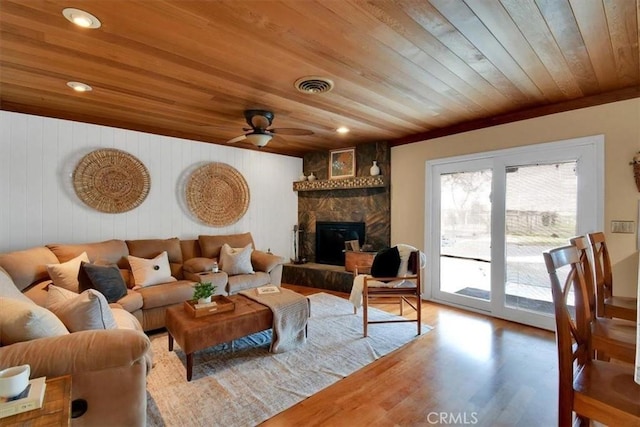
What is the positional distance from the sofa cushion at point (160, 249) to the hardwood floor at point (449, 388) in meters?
2.72

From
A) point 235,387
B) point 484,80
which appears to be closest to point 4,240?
point 235,387

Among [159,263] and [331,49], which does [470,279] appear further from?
[159,263]

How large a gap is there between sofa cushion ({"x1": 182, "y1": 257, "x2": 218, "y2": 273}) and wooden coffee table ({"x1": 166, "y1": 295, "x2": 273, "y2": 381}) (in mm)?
1103

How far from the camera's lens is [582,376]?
4.49 ft

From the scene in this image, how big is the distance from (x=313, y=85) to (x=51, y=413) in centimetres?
258

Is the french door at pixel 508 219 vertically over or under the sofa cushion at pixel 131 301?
over

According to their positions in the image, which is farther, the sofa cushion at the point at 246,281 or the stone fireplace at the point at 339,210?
the stone fireplace at the point at 339,210

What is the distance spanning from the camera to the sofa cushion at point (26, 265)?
264 cm

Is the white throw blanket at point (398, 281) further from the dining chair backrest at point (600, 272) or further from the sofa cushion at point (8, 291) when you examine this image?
the sofa cushion at point (8, 291)

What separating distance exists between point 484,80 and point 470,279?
2.47m

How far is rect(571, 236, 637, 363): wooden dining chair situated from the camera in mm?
1571

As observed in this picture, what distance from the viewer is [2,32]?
1887mm

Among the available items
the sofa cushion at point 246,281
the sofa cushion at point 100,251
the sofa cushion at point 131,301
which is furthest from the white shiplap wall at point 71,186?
the sofa cushion at point 131,301

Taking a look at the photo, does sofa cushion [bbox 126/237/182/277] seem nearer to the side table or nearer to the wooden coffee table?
the wooden coffee table
